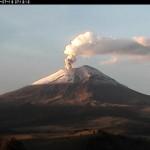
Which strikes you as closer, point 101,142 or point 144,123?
point 101,142

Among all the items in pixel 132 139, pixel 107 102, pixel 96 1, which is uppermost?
pixel 96 1

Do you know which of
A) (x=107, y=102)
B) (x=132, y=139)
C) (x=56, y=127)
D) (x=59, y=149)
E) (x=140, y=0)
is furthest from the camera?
(x=107, y=102)

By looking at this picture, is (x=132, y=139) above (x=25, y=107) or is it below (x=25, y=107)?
above

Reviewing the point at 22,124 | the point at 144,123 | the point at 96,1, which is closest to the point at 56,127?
the point at 22,124

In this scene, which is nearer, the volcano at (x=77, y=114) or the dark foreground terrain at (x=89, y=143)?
the dark foreground terrain at (x=89, y=143)

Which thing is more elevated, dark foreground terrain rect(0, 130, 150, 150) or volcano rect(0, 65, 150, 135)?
dark foreground terrain rect(0, 130, 150, 150)

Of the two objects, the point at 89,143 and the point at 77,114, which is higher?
the point at 89,143

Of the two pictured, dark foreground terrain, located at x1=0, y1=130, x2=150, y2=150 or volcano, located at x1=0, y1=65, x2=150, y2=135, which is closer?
dark foreground terrain, located at x1=0, y1=130, x2=150, y2=150

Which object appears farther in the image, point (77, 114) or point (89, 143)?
point (77, 114)

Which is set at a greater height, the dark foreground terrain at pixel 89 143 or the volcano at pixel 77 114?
the dark foreground terrain at pixel 89 143

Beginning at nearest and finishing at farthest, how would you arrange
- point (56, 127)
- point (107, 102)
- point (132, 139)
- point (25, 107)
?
point (132, 139) → point (56, 127) → point (25, 107) → point (107, 102)

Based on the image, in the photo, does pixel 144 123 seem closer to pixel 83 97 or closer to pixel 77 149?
pixel 83 97
